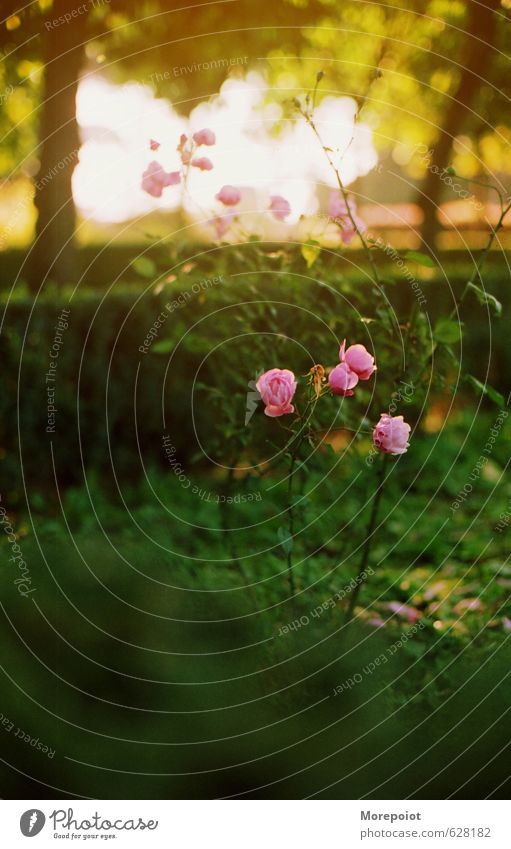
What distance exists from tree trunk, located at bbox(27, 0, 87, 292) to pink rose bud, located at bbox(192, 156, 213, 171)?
8.16 ft

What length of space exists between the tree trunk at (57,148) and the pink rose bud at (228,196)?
246 cm

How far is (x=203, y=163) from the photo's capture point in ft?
8.60

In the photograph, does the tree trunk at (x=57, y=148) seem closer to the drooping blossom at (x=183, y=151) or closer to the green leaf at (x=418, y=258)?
the drooping blossom at (x=183, y=151)

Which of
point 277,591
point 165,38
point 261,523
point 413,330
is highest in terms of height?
point 165,38

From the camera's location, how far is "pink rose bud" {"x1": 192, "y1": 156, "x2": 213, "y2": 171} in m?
2.61

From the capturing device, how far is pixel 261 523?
4168 mm

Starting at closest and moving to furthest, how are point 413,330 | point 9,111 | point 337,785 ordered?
point 337,785 < point 413,330 < point 9,111

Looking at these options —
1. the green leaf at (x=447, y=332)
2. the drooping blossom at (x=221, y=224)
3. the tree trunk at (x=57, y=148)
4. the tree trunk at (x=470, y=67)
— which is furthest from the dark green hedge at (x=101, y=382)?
the tree trunk at (x=470, y=67)

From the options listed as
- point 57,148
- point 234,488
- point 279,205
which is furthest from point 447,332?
point 57,148

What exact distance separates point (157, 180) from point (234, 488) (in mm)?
1950

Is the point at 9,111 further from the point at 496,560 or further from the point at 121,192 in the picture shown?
the point at 496,560

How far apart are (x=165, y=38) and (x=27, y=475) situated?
348cm

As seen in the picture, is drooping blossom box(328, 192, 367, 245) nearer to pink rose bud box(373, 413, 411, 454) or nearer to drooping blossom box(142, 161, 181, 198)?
drooping blossom box(142, 161, 181, 198)

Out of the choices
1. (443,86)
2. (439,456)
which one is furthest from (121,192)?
(443,86)
